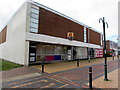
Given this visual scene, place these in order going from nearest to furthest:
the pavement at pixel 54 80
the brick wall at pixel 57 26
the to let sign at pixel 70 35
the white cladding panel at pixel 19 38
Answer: the pavement at pixel 54 80, the white cladding panel at pixel 19 38, the brick wall at pixel 57 26, the to let sign at pixel 70 35

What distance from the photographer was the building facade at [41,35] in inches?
505

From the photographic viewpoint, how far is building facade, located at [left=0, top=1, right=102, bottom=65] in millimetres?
12836

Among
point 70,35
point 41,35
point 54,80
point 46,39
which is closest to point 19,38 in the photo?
point 41,35

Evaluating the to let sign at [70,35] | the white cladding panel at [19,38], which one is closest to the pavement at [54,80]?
the white cladding panel at [19,38]

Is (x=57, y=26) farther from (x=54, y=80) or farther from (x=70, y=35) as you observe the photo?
(x=54, y=80)

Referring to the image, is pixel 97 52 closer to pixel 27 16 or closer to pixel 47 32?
pixel 47 32

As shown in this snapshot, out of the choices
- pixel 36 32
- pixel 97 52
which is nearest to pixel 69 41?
pixel 36 32

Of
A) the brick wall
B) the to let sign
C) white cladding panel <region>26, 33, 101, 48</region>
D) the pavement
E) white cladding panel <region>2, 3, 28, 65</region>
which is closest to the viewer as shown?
the pavement

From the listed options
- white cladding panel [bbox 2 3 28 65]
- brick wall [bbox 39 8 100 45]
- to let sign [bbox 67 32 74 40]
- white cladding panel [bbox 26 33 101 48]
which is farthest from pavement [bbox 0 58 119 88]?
to let sign [bbox 67 32 74 40]

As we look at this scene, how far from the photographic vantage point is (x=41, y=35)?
549 inches

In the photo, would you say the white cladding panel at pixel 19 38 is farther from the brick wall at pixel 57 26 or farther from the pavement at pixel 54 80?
the pavement at pixel 54 80

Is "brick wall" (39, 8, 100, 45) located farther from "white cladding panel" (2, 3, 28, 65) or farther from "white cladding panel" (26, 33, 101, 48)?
"white cladding panel" (2, 3, 28, 65)

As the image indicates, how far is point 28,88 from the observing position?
4578mm

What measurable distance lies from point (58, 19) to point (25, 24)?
726cm
